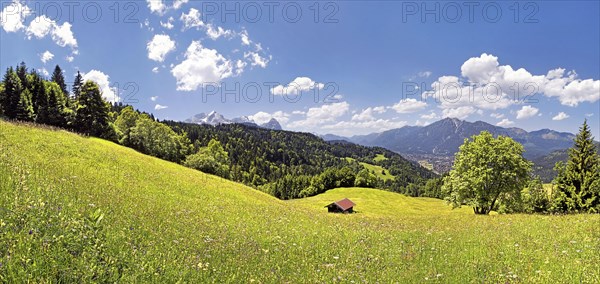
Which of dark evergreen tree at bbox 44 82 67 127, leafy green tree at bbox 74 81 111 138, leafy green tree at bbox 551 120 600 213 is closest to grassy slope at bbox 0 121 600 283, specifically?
leafy green tree at bbox 551 120 600 213

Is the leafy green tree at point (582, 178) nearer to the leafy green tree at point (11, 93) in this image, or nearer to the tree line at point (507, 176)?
the tree line at point (507, 176)

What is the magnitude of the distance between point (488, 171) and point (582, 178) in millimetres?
16112

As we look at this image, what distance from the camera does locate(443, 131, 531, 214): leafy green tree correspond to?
4234 cm

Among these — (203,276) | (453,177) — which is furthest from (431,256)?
(453,177)

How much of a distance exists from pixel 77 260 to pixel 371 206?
9751 cm

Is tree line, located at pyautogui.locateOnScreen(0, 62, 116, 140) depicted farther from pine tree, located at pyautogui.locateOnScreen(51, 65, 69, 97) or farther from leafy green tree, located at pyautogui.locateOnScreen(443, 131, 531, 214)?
leafy green tree, located at pyautogui.locateOnScreen(443, 131, 531, 214)

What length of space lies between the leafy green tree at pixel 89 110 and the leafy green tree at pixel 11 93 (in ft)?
40.3

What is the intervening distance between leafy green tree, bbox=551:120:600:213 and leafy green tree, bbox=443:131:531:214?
334 inches

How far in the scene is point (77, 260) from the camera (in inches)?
209

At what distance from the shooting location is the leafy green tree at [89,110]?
7294 cm

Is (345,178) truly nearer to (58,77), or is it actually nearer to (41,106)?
(41,106)

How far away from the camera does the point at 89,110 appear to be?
73.2 m

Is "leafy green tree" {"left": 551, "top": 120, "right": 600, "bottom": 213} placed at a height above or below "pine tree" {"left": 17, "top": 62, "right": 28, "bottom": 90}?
below

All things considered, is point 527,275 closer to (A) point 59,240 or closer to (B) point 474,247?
(B) point 474,247
